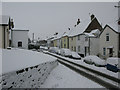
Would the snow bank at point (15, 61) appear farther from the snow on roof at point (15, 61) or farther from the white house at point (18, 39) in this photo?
the white house at point (18, 39)

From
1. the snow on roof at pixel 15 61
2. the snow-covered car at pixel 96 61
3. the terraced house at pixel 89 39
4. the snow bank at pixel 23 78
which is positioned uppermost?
the terraced house at pixel 89 39

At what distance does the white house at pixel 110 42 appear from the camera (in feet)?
61.6

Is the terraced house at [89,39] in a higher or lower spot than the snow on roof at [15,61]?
higher

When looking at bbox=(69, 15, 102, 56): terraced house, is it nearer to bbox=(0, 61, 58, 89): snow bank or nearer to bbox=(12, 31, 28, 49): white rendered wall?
bbox=(12, 31, 28, 49): white rendered wall

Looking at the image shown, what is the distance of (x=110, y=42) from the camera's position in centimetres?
2017

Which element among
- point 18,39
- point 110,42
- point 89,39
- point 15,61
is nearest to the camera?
point 15,61

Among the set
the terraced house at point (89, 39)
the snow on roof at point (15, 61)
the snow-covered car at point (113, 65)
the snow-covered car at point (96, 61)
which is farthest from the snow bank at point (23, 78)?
the terraced house at point (89, 39)

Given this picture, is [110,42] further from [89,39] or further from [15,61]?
[15,61]

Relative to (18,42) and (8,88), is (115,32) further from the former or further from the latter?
(18,42)

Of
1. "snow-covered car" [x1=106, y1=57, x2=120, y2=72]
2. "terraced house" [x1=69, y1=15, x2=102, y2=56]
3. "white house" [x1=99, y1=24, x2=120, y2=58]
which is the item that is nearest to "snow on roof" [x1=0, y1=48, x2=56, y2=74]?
"snow-covered car" [x1=106, y1=57, x2=120, y2=72]

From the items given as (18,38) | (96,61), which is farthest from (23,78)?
(18,38)

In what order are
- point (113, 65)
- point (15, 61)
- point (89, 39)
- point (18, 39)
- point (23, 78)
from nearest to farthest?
point (23, 78), point (15, 61), point (113, 65), point (89, 39), point (18, 39)

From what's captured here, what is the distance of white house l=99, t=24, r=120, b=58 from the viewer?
18784 mm

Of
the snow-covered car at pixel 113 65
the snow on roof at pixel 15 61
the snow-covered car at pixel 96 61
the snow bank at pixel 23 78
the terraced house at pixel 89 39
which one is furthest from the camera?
the terraced house at pixel 89 39
